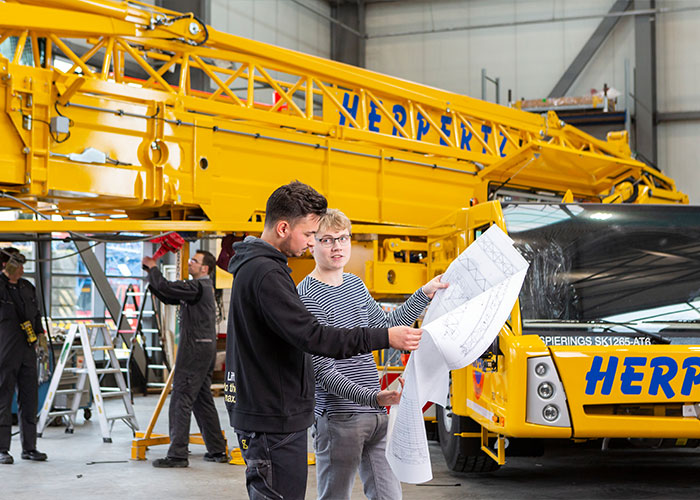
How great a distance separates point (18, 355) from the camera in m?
8.23

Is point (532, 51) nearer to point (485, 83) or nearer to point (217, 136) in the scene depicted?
point (485, 83)

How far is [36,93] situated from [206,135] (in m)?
1.48

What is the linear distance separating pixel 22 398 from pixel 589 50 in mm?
16958

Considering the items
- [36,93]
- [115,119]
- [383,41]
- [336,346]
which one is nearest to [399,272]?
[115,119]

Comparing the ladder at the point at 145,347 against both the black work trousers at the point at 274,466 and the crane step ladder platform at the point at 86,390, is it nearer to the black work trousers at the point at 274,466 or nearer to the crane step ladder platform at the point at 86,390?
the crane step ladder platform at the point at 86,390

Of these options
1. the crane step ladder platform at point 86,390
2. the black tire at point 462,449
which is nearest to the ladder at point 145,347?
the crane step ladder platform at point 86,390

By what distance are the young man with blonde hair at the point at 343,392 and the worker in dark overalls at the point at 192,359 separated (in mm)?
4005

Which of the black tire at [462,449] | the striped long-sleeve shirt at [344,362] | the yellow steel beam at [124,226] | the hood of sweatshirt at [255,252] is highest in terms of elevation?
the yellow steel beam at [124,226]

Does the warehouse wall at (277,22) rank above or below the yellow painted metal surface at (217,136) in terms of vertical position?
above

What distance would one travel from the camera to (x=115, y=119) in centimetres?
722

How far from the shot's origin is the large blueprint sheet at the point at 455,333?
11.2 ft

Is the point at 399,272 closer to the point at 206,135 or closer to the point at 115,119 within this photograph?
the point at 206,135

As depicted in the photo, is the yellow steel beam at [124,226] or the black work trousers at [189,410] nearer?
the yellow steel beam at [124,226]

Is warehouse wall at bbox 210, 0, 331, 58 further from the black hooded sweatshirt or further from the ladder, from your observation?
the black hooded sweatshirt
